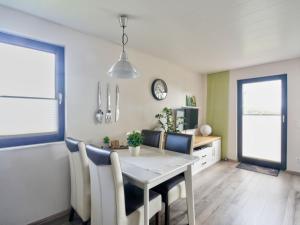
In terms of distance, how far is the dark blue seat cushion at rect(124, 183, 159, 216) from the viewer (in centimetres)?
141

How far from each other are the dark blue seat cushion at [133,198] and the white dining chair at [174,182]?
22 cm

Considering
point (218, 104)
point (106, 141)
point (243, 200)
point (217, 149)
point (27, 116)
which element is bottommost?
point (243, 200)

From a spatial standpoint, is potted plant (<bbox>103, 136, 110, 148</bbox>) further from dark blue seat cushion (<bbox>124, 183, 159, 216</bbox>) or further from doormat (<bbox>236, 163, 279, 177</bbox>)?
doormat (<bbox>236, 163, 279, 177</bbox>)

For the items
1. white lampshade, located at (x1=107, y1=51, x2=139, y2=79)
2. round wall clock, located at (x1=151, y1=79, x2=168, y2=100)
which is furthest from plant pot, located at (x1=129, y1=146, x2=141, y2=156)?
round wall clock, located at (x1=151, y1=79, x2=168, y2=100)

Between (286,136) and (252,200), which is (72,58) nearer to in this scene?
(252,200)

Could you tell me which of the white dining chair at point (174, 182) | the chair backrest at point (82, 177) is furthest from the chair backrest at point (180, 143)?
the chair backrest at point (82, 177)

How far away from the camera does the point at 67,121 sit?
208 centimetres

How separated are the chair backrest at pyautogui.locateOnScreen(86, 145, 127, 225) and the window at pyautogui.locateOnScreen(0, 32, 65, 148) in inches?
35.6

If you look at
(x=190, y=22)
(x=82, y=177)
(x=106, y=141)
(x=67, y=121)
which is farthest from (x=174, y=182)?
(x=190, y=22)

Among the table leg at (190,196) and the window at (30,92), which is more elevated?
the window at (30,92)

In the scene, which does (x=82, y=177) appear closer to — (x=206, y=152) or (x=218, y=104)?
(x=206, y=152)

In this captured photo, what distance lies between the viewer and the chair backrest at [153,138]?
237 cm

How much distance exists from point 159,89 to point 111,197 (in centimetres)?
232

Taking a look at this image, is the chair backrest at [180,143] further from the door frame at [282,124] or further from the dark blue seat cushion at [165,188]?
the door frame at [282,124]
